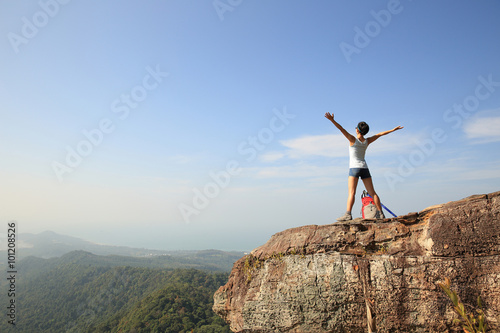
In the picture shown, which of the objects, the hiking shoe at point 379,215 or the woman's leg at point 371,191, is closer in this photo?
the hiking shoe at point 379,215

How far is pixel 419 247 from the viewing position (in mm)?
5438

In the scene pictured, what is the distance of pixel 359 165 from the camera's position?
23.2ft

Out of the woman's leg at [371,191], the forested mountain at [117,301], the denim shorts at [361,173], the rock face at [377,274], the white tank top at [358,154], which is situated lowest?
the forested mountain at [117,301]

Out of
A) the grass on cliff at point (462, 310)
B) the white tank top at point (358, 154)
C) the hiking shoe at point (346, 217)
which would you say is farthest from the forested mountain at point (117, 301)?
the grass on cliff at point (462, 310)

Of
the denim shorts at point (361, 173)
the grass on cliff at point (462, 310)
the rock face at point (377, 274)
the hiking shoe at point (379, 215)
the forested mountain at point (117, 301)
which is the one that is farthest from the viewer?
the forested mountain at point (117, 301)

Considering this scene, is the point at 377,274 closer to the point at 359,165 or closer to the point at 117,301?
the point at 359,165

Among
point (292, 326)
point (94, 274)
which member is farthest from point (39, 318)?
point (292, 326)

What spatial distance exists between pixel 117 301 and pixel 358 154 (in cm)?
9588

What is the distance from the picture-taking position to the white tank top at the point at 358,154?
7.05 metres

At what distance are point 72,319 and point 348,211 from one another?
315 feet

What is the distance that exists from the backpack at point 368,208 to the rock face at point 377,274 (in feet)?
1.28

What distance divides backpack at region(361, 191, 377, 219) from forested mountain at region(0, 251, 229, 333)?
48.5 m

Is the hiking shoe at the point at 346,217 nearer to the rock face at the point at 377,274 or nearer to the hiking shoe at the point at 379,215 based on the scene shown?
the rock face at the point at 377,274

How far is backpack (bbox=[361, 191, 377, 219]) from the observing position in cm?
690
